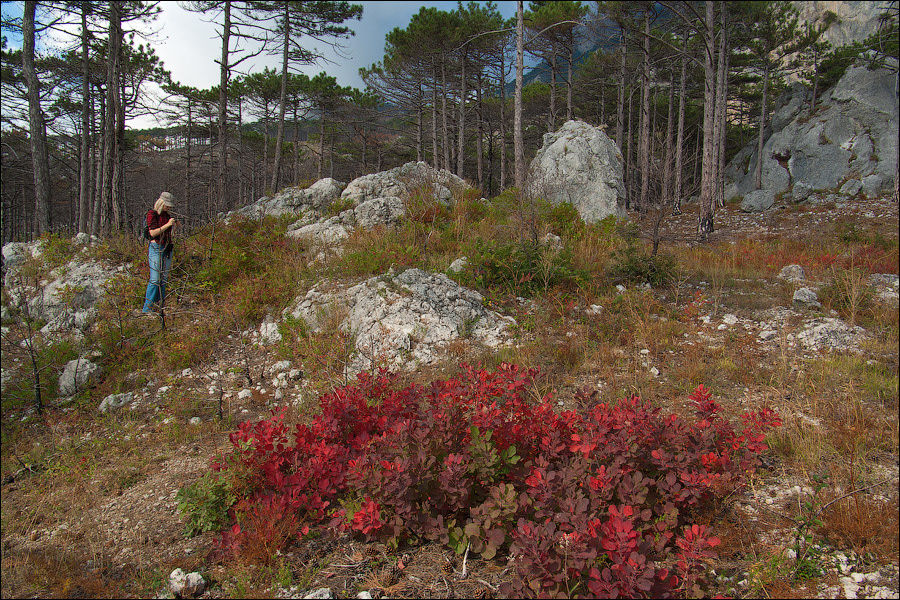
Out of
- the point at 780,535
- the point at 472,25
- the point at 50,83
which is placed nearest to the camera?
the point at 780,535

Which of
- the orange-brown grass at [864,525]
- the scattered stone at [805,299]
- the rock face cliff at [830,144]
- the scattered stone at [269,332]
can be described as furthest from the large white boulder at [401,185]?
the rock face cliff at [830,144]

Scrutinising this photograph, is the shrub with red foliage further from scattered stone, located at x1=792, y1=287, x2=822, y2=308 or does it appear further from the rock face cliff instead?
the rock face cliff

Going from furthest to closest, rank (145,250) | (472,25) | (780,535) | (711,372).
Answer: (472,25) → (145,250) → (711,372) → (780,535)

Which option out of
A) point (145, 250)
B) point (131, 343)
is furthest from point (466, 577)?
point (145, 250)

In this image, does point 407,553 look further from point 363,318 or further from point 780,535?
point 363,318

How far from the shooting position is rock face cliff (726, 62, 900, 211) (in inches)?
755

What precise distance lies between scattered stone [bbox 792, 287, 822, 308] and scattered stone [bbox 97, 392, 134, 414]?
743 cm

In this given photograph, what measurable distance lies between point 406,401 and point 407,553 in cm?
88

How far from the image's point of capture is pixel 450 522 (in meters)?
2.12

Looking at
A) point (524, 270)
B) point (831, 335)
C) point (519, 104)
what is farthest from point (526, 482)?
point (519, 104)

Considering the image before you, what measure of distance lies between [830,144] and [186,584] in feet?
99.1

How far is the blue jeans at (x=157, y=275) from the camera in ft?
19.4

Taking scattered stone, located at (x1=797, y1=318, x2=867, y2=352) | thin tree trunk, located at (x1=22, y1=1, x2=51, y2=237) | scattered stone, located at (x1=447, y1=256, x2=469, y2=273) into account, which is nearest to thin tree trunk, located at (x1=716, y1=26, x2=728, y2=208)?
scattered stone, located at (x1=447, y1=256, x2=469, y2=273)

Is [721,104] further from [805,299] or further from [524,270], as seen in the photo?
[524,270]
